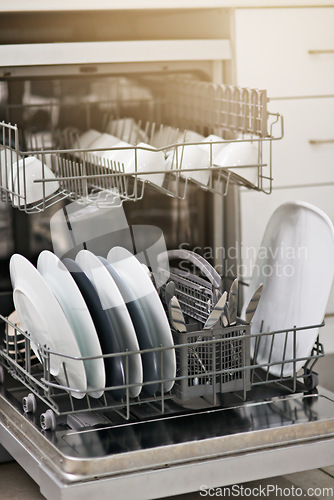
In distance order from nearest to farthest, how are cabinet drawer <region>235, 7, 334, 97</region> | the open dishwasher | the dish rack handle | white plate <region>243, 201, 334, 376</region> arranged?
the open dishwasher
the dish rack handle
white plate <region>243, 201, 334, 376</region>
cabinet drawer <region>235, 7, 334, 97</region>

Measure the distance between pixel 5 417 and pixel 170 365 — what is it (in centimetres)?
31

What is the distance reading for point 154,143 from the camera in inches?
64.4

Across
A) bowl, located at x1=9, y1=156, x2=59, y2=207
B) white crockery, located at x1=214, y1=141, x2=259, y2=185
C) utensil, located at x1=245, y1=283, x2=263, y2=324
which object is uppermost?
white crockery, located at x1=214, y1=141, x2=259, y2=185

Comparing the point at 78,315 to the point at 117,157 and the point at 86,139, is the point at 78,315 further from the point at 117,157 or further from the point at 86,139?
the point at 86,139

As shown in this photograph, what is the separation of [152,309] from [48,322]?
0.53ft

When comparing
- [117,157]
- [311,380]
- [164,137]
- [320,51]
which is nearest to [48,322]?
[117,157]

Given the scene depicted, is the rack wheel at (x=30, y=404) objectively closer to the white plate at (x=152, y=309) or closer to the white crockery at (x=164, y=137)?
the white plate at (x=152, y=309)

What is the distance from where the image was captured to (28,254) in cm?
159

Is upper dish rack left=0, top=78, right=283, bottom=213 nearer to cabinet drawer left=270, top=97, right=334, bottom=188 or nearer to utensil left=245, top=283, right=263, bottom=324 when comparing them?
cabinet drawer left=270, top=97, right=334, bottom=188

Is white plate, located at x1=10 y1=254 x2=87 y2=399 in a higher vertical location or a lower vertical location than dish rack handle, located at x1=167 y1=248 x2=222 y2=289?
lower

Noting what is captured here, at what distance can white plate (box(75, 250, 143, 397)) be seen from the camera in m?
1.15

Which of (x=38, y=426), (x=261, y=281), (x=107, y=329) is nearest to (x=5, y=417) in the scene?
(x=38, y=426)

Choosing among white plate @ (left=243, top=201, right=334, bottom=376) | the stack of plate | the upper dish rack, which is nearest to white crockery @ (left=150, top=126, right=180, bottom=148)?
the upper dish rack

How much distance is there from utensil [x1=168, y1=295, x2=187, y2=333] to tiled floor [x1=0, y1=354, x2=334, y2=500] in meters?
0.37
